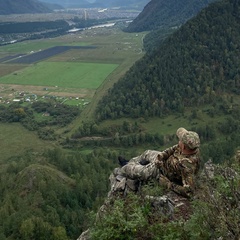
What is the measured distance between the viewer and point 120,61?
183 m

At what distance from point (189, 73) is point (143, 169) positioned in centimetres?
9633

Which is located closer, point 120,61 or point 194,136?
point 194,136

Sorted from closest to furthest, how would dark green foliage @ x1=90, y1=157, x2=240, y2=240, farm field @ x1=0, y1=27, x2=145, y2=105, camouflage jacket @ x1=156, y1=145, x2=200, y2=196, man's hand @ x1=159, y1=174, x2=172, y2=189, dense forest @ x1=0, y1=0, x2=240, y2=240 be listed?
1. dark green foliage @ x1=90, y1=157, x2=240, y2=240
2. dense forest @ x1=0, y1=0, x2=240, y2=240
3. camouflage jacket @ x1=156, y1=145, x2=200, y2=196
4. man's hand @ x1=159, y1=174, x2=172, y2=189
5. farm field @ x1=0, y1=27, x2=145, y2=105

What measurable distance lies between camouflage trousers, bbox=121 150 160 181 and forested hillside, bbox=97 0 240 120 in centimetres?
8007

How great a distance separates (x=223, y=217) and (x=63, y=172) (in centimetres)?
5864

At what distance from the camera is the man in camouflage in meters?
16.3

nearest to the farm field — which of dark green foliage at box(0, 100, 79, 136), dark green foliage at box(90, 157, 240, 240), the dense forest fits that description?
dark green foliage at box(0, 100, 79, 136)

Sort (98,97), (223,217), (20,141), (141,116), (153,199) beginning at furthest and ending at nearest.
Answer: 1. (98,97)
2. (141,116)
3. (20,141)
4. (153,199)
5. (223,217)

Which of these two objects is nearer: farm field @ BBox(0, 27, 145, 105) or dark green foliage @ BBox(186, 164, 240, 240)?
dark green foliage @ BBox(186, 164, 240, 240)

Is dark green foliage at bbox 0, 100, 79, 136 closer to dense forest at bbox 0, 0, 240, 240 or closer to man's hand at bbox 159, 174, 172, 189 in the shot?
dense forest at bbox 0, 0, 240, 240

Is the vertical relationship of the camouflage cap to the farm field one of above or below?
above

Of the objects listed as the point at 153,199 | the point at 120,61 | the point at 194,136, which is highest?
the point at 194,136

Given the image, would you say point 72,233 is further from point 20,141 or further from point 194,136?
point 20,141

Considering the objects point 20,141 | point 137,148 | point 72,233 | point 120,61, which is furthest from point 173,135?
point 120,61
